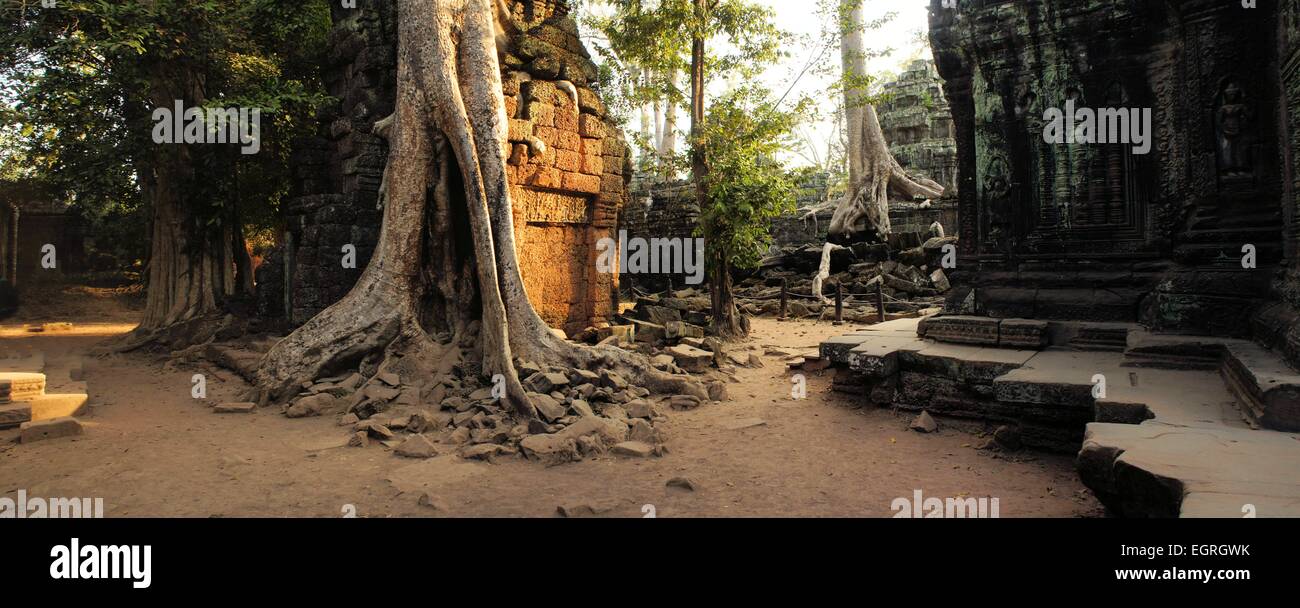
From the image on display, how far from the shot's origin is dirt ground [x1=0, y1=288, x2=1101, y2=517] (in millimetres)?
3342

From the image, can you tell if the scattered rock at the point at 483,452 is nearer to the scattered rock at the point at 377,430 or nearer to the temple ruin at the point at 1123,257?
the scattered rock at the point at 377,430

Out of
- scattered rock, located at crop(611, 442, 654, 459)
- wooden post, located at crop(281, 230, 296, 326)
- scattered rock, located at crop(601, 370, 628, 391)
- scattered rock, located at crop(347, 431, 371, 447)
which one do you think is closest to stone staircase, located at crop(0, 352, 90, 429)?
scattered rock, located at crop(347, 431, 371, 447)

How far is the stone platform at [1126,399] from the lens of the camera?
2.44 metres

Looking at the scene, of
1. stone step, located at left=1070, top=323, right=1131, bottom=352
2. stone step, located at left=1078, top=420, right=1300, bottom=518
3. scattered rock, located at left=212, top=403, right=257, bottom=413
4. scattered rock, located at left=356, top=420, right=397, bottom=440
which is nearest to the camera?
stone step, located at left=1078, top=420, right=1300, bottom=518

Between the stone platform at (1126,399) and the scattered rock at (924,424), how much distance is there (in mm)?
165

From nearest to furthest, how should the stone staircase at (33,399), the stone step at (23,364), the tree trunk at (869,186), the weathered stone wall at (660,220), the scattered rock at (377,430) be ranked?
1. the scattered rock at (377,430)
2. the stone staircase at (33,399)
3. the stone step at (23,364)
4. the tree trunk at (869,186)
5. the weathered stone wall at (660,220)

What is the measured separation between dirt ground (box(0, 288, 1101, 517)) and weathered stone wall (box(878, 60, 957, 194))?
1697 centimetres

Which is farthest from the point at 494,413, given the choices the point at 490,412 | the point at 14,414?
the point at 14,414

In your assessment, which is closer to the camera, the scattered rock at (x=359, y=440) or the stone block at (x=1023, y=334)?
the scattered rock at (x=359, y=440)

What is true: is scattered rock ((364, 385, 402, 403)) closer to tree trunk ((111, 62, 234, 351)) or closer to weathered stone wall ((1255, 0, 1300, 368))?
tree trunk ((111, 62, 234, 351))

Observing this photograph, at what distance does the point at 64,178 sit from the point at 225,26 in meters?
3.02

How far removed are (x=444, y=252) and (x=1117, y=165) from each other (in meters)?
5.80


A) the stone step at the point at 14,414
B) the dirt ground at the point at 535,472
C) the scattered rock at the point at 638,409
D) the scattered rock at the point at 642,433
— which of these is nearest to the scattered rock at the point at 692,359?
the dirt ground at the point at 535,472

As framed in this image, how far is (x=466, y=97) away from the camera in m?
6.68
